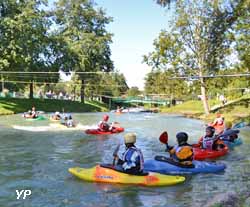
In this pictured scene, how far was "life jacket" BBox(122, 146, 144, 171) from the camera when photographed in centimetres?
1081

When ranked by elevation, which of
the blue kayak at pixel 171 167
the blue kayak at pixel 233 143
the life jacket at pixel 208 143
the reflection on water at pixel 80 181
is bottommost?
the reflection on water at pixel 80 181

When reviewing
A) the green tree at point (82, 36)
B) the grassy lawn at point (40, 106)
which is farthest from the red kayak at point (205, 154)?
the green tree at point (82, 36)

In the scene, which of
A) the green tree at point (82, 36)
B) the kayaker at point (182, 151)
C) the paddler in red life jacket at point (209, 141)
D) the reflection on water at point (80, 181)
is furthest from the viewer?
the green tree at point (82, 36)

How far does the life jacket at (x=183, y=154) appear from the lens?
12047mm

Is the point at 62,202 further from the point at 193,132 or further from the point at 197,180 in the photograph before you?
the point at 193,132

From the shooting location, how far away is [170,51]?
3912 cm

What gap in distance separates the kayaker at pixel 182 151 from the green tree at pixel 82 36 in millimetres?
43913

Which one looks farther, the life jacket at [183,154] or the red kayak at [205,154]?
the red kayak at [205,154]

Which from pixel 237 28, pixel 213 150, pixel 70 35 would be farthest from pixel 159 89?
pixel 213 150

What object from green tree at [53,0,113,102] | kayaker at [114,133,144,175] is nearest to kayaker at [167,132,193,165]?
kayaker at [114,133,144,175]

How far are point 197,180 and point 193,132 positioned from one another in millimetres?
13999

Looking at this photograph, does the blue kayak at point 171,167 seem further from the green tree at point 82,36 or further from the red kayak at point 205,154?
the green tree at point 82,36

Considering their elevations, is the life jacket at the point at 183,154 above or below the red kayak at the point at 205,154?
above

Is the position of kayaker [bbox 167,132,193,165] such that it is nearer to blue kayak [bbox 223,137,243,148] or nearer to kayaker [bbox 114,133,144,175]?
kayaker [bbox 114,133,144,175]
